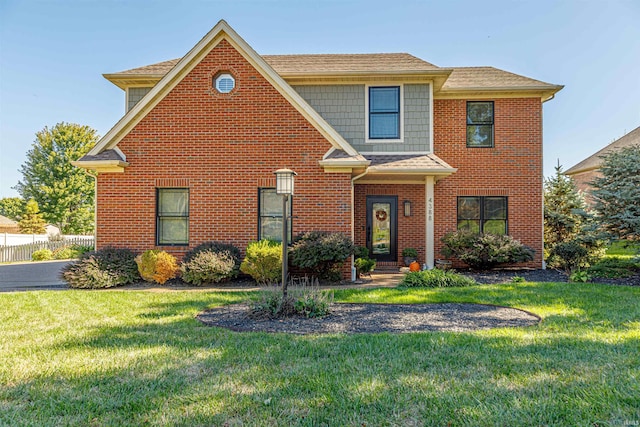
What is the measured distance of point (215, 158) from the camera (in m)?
10.1

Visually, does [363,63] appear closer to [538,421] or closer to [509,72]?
[509,72]

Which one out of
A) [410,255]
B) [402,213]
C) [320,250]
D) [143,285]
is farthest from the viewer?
[402,213]

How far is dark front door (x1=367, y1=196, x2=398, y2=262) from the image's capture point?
12.9 m

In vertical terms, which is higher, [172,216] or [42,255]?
[172,216]

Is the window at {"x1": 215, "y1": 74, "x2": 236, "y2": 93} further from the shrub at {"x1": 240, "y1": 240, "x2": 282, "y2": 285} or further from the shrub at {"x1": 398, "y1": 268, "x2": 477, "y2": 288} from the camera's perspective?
the shrub at {"x1": 398, "y1": 268, "x2": 477, "y2": 288}

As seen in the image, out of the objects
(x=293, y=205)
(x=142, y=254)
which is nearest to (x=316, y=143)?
(x=293, y=205)

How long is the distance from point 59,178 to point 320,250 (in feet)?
128

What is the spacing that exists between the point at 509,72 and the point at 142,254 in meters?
13.5

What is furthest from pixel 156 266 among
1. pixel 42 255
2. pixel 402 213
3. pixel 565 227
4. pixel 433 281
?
pixel 42 255

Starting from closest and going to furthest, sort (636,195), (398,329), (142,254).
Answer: (398,329) → (142,254) → (636,195)

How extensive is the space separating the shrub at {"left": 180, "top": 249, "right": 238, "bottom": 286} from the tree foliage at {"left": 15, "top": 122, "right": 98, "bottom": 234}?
35441mm

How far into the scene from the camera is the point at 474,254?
1155 cm

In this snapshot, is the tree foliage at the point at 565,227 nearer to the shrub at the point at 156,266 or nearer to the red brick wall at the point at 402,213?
the red brick wall at the point at 402,213

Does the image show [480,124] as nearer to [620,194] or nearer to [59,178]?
[620,194]
